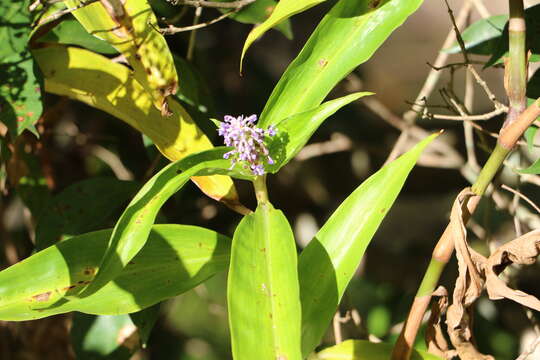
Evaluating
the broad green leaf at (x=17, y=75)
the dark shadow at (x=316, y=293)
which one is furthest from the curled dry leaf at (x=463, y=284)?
the broad green leaf at (x=17, y=75)

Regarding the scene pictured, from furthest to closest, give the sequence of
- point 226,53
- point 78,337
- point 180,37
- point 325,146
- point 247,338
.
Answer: point 226,53 < point 325,146 < point 180,37 < point 78,337 < point 247,338

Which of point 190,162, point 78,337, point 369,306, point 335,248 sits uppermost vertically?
point 190,162

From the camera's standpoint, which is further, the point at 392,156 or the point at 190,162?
the point at 392,156

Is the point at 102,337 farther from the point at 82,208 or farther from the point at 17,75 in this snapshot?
the point at 17,75

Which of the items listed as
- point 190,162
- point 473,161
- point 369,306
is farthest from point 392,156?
point 369,306

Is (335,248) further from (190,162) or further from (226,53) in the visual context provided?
(226,53)

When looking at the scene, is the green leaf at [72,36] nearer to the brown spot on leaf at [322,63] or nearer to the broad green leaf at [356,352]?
the brown spot on leaf at [322,63]

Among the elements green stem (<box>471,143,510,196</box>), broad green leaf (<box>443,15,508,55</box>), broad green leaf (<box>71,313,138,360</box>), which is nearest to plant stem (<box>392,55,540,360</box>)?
green stem (<box>471,143,510,196</box>)
